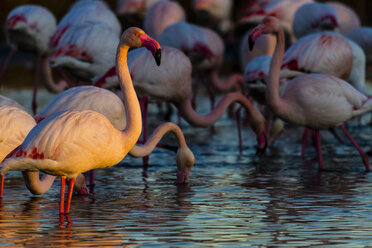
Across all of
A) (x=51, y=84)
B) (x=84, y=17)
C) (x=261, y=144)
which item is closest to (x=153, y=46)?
(x=261, y=144)

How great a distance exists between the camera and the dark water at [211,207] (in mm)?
6105

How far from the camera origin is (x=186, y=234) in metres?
6.23

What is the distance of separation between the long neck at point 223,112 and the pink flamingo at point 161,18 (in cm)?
538

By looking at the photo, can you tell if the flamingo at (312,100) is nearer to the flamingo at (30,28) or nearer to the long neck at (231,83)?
the long neck at (231,83)

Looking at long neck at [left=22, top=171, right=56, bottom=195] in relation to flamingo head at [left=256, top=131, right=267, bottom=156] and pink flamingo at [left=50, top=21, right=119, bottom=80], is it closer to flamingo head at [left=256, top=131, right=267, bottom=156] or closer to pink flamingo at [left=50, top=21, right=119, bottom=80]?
flamingo head at [left=256, top=131, right=267, bottom=156]

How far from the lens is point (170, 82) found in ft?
32.9

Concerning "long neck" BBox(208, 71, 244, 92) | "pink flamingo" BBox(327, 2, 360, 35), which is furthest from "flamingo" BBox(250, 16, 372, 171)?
"pink flamingo" BBox(327, 2, 360, 35)

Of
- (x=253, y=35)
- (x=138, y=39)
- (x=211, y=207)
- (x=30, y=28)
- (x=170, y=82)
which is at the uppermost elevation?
(x=138, y=39)

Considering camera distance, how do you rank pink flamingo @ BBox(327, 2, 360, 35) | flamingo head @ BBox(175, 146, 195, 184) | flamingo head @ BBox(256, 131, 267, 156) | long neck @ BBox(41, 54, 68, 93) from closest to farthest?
flamingo head @ BBox(175, 146, 195, 184) → flamingo head @ BBox(256, 131, 267, 156) → long neck @ BBox(41, 54, 68, 93) → pink flamingo @ BBox(327, 2, 360, 35)

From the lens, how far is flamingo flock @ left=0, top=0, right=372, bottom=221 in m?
6.81

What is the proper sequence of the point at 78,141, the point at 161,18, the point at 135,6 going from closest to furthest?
1. the point at 78,141
2. the point at 161,18
3. the point at 135,6

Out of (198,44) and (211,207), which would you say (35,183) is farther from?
(198,44)

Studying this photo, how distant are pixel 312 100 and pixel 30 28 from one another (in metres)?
6.78

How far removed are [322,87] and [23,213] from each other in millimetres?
3634
